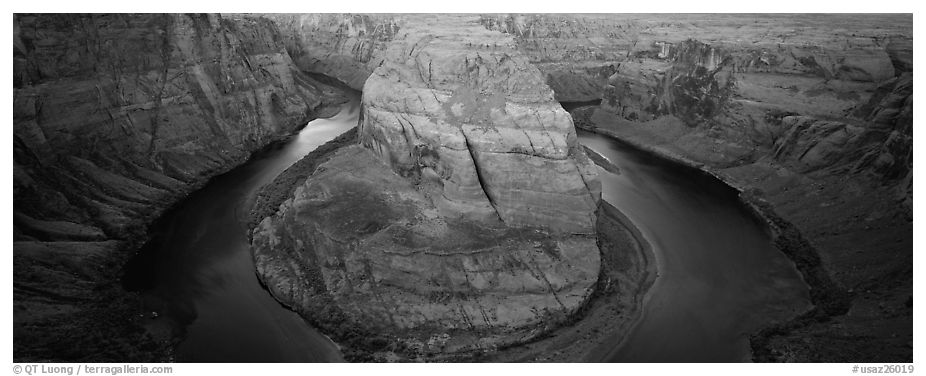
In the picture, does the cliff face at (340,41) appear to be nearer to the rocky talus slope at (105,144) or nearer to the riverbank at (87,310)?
the rocky talus slope at (105,144)

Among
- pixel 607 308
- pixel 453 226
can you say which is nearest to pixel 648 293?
pixel 607 308

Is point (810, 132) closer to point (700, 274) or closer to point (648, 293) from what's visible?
point (700, 274)

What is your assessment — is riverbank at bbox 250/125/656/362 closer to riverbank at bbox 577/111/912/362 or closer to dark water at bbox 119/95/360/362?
dark water at bbox 119/95/360/362

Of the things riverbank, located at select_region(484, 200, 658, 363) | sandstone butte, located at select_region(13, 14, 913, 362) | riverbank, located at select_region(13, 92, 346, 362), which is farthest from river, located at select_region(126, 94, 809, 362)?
sandstone butte, located at select_region(13, 14, 913, 362)

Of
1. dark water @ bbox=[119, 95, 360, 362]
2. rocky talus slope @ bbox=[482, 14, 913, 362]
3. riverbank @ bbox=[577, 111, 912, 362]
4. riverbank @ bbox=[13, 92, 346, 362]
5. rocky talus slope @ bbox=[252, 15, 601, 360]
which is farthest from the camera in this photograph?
rocky talus slope @ bbox=[482, 14, 913, 362]

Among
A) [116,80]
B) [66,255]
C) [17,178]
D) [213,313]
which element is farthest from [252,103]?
[213,313]

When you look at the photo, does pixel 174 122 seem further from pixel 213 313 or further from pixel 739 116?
pixel 739 116
